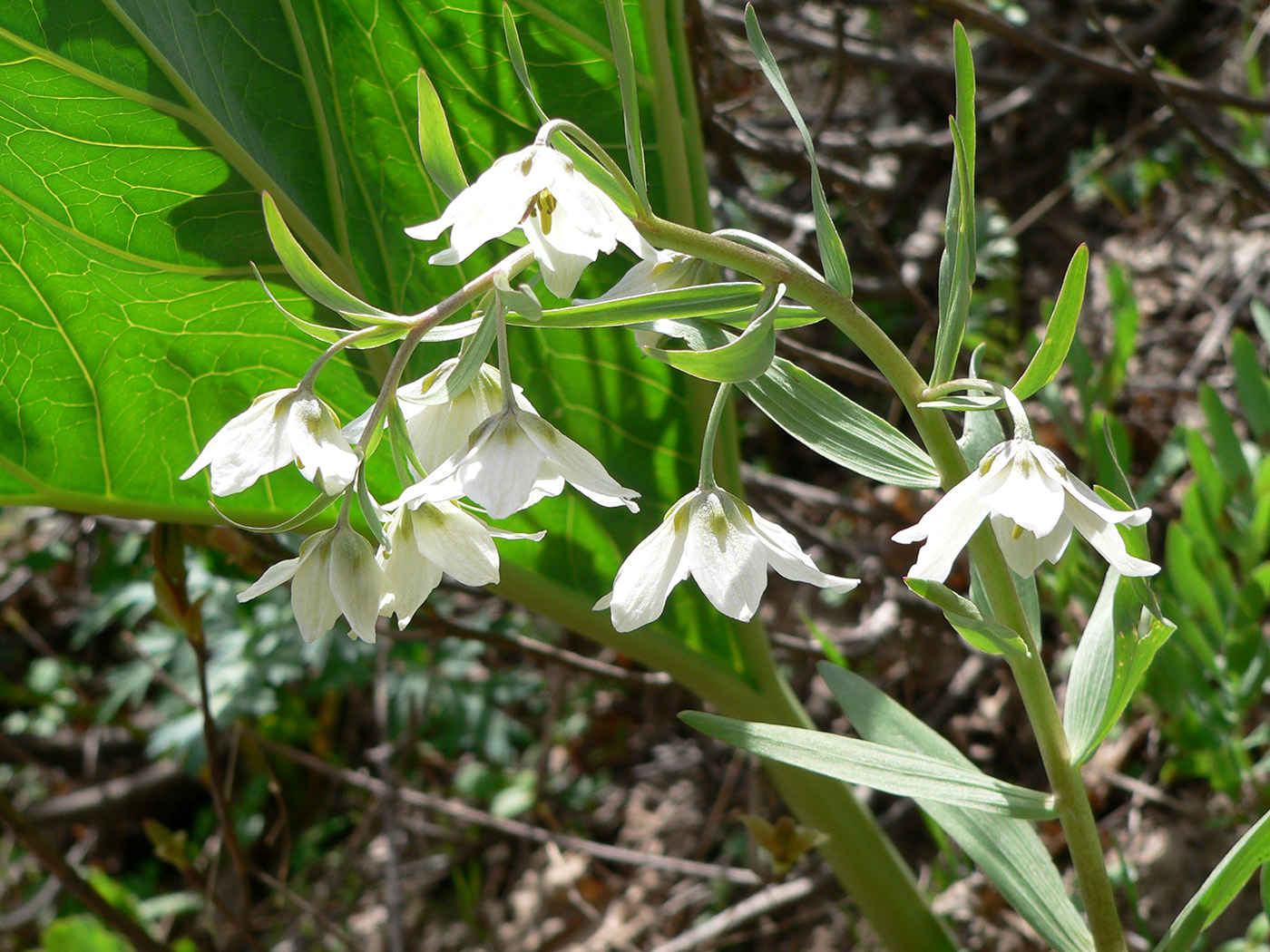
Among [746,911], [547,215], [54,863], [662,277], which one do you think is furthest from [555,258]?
[746,911]

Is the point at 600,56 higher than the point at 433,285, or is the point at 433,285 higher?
the point at 600,56

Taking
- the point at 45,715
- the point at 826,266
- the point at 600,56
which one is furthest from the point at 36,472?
the point at 45,715

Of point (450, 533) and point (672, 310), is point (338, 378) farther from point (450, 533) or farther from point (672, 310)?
point (672, 310)

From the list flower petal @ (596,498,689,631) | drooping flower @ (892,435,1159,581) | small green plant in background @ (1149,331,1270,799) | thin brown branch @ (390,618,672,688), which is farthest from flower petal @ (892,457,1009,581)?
thin brown branch @ (390,618,672,688)

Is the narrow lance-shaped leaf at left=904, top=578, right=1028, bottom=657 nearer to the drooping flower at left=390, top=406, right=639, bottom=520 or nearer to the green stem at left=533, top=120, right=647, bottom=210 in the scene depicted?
the drooping flower at left=390, top=406, right=639, bottom=520

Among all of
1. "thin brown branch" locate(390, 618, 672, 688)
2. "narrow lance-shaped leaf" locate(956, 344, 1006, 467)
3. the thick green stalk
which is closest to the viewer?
the thick green stalk

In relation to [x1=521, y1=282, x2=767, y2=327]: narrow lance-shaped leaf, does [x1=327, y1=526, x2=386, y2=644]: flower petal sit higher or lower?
lower
